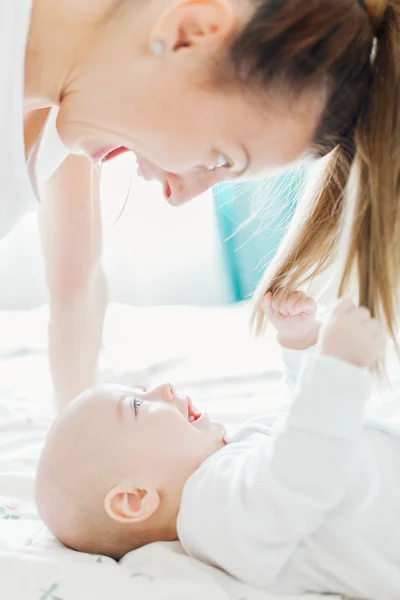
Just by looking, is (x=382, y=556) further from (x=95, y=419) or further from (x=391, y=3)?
(x=391, y=3)

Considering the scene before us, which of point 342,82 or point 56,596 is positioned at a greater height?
point 342,82

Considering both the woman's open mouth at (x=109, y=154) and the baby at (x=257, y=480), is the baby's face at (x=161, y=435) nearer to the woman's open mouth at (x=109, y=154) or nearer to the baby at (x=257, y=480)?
the baby at (x=257, y=480)

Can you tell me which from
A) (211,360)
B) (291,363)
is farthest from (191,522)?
(211,360)

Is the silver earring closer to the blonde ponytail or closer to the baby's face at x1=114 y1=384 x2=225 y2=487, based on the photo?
the blonde ponytail

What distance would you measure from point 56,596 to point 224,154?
0.52m

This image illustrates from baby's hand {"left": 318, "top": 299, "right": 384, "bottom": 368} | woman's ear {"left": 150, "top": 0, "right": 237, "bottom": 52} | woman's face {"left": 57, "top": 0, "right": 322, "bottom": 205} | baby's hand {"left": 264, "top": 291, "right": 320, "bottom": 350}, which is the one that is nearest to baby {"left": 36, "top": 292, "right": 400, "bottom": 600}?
baby's hand {"left": 318, "top": 299, "right": 384, "bottom": 368}

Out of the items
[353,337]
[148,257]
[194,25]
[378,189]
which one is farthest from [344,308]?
[148,257]

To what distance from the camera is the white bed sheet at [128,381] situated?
0.79m

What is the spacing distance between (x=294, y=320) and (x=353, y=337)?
0.89 ft

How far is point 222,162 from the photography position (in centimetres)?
94

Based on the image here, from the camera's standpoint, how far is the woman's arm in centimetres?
140

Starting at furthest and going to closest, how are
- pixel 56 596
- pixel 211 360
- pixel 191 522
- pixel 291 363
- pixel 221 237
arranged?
pixel 221 237 → pixel 211 360 → pixel 291 363 → pixel 191 522 → pixel 56 596

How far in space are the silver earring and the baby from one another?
0.36 metres

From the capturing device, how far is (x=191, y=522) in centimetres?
88
